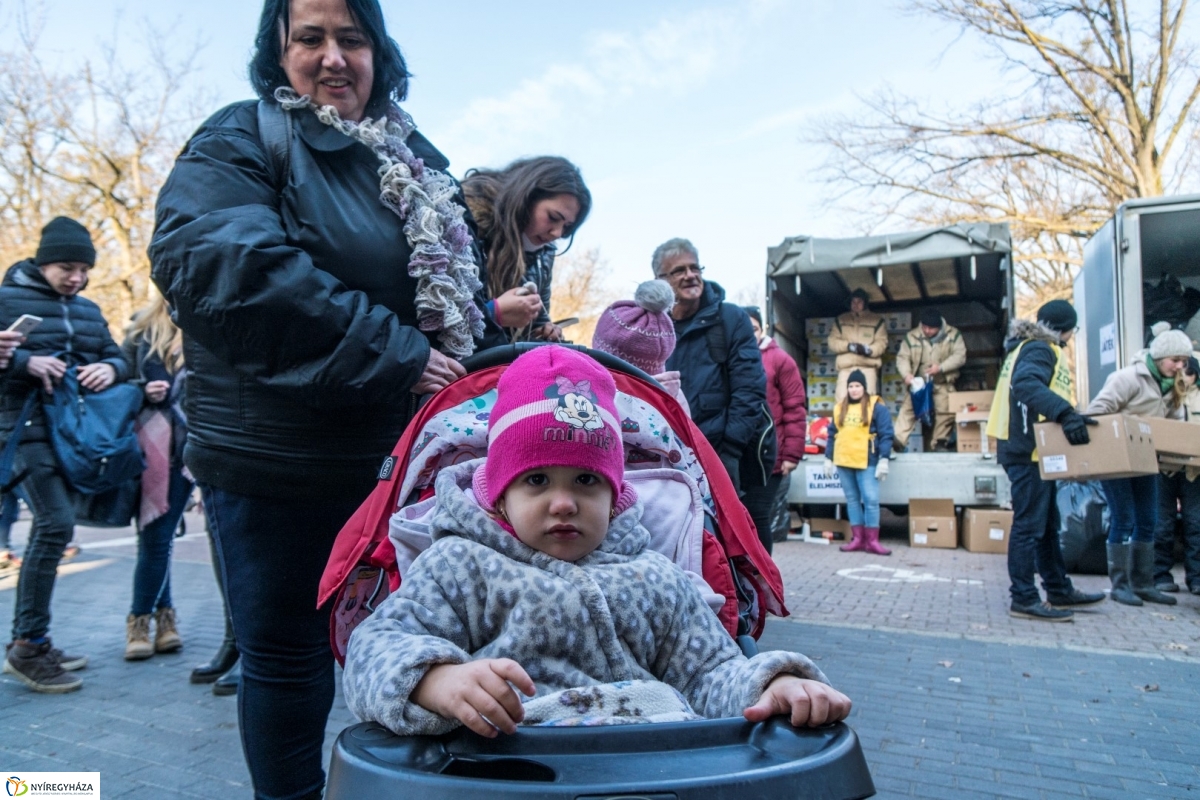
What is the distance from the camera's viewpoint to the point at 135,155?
68.8ft

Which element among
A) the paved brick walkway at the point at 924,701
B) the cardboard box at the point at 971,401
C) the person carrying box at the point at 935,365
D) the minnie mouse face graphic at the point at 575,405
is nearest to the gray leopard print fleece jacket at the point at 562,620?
the minnie mouse face graphic at the point at 575,405

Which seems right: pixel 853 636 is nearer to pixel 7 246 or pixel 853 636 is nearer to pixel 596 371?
pixel 596 371

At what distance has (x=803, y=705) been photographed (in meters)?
1.34

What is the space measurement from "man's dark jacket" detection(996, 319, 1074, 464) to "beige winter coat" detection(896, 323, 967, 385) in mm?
4819

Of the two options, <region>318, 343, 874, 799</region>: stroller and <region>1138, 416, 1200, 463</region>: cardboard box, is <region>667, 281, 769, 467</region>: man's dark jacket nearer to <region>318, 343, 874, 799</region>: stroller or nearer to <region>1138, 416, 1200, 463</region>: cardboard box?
<region>318, 343, 874, 799</region>: stroller

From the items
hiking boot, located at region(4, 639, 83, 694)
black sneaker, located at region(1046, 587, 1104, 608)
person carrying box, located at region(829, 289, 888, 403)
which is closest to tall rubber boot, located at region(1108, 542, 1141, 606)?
black sneaker, located at region(1046, 587, 1104, 608)

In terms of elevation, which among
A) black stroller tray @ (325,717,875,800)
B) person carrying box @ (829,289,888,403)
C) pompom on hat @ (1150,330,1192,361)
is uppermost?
person carrying box @ (829,289,888,403)

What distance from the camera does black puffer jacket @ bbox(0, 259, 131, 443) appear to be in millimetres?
4129

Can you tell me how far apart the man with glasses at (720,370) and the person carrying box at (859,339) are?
6064 mm

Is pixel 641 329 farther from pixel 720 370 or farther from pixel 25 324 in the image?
pixel 25 324

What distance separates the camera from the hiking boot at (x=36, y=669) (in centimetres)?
400

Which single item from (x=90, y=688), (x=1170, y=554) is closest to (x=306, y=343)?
(x=90, y=688)

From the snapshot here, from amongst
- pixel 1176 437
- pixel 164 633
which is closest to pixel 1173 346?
pixel 1176 437

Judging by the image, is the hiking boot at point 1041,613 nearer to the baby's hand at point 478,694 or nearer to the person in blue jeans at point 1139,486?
the person in blue jeans at point 1139,486
